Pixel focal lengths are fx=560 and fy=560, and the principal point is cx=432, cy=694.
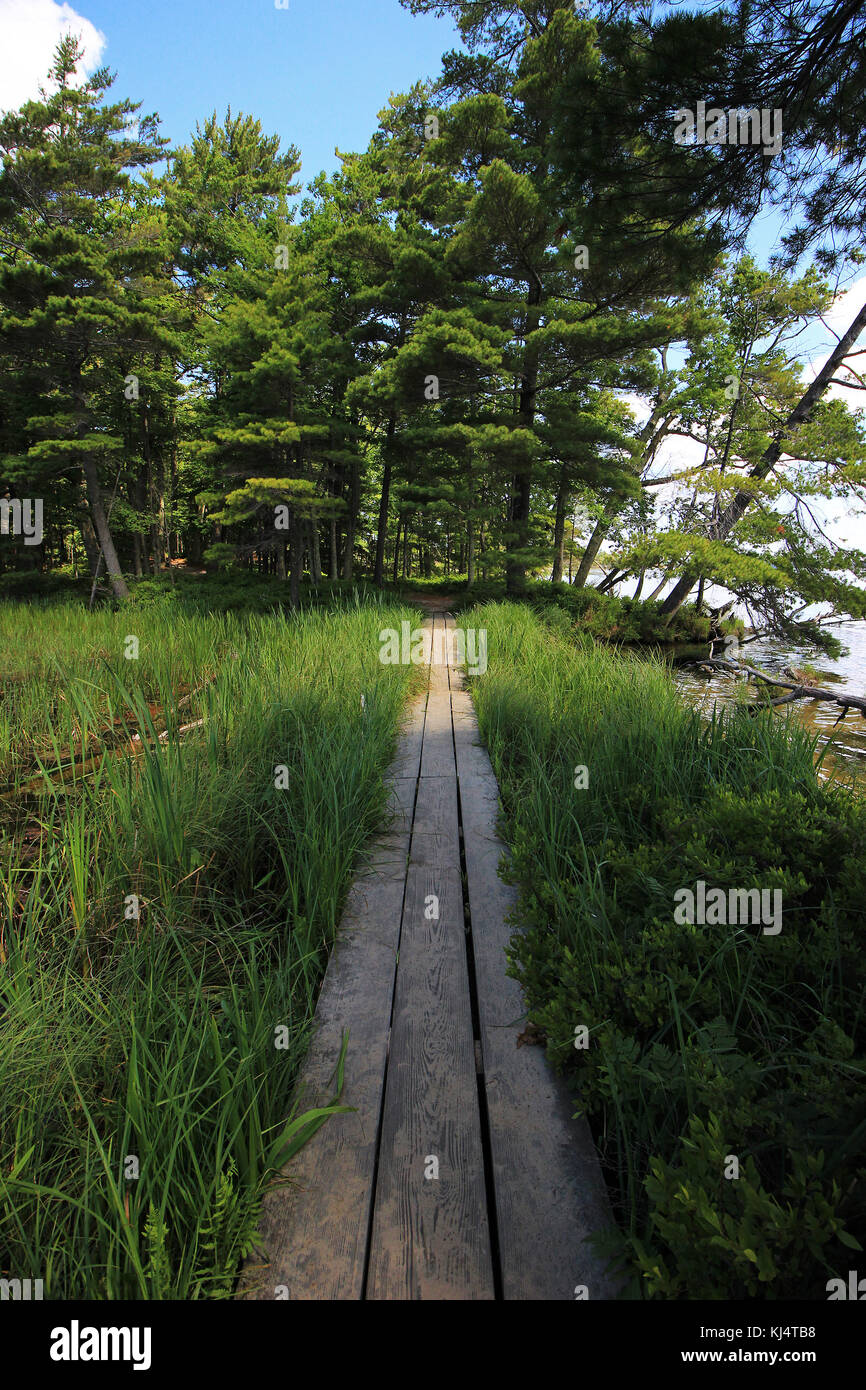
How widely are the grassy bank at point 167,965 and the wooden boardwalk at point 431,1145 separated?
0.10 meters

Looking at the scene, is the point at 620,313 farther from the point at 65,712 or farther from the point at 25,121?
the point at 25,121

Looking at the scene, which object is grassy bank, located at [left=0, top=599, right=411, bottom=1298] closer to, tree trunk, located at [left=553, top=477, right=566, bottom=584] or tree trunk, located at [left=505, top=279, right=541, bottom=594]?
tree trunk, located at [left=505, top=279, right=541, bottom=594]

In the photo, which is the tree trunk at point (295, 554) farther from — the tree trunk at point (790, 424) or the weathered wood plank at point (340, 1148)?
the weathered wood plank at point (340, 1148)

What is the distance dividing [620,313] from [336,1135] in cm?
1420

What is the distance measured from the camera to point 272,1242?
1.03 meters

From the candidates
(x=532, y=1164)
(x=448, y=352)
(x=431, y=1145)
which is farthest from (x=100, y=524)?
(x=532, y=1164)

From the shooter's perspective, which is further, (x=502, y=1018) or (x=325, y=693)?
(x=325, y=693)

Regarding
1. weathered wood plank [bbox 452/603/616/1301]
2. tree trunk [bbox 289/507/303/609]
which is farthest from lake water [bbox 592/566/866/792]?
tree trunk [bbox 289/507/303/609]

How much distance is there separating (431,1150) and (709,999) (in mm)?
735

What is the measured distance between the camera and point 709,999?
4.47 ft

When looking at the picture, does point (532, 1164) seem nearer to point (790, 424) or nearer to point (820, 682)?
point (820, 682)

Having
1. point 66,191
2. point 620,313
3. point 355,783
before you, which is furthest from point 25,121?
point 355,783
